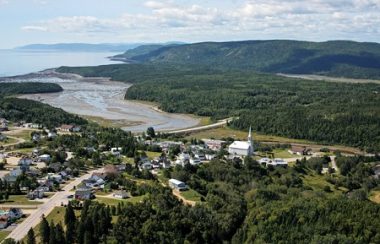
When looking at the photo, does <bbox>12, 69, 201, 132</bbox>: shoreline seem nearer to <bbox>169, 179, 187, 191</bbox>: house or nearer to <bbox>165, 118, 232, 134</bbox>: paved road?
<bbox>165, 118, 232, 134</bbox>: paved road

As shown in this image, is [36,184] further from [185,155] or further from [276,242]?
[276,242]

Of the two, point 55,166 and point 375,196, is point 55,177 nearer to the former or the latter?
point 55,166

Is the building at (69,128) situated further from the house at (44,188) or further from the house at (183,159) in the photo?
the house at (44,188)

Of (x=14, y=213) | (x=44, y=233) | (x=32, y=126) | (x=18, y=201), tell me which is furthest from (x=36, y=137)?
(x=44, y=233)

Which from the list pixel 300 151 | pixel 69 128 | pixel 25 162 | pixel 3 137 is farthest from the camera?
pixel 69 128

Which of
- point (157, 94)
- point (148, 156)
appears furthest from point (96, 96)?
point (148, 156)

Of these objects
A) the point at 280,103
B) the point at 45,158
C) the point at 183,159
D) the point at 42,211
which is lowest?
the point at 280,103
